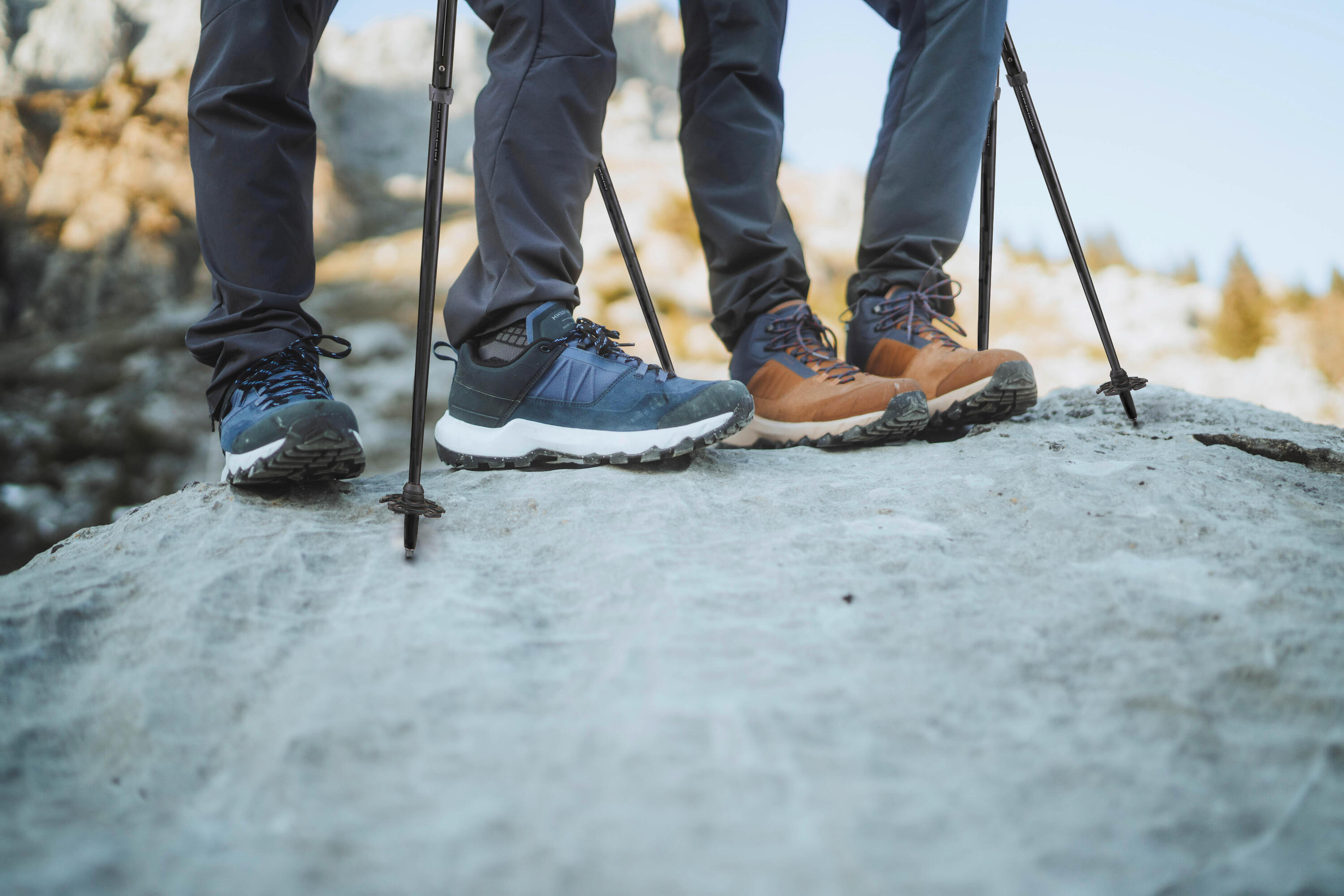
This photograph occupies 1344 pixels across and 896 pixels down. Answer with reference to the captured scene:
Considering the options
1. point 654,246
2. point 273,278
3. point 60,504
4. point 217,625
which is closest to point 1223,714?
point 217,625

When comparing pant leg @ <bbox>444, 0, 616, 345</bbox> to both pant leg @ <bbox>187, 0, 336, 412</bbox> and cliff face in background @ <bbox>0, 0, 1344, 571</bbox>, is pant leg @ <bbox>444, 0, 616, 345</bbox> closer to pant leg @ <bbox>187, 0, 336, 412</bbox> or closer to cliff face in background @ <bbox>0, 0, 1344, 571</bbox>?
pant leg @ <bbox>187, 0, 336, 412</bbox>

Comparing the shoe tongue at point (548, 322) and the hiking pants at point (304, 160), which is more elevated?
Result: the hiking pants at point (304, 160)

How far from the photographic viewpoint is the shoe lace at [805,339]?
5.75 feet

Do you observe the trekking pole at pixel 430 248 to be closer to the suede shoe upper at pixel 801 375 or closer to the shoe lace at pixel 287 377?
the shoe lace at pixel 287 377

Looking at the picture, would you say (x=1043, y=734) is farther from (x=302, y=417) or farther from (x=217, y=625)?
(x=302, y=417)

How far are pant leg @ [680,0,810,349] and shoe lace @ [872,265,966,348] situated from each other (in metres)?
0.22

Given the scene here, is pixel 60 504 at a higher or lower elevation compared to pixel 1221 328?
lower

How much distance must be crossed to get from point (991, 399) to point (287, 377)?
1528 millimetres

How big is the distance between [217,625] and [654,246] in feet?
39.9

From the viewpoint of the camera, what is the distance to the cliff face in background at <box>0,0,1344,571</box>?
9.78 meters

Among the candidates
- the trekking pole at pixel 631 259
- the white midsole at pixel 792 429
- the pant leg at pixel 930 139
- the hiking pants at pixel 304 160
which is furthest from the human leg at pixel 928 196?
the hiking pants at pixel 304 160

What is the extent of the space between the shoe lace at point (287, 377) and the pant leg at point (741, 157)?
3.28 feet

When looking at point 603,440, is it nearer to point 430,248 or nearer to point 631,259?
point 430,248

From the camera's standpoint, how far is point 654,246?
40.9ft
